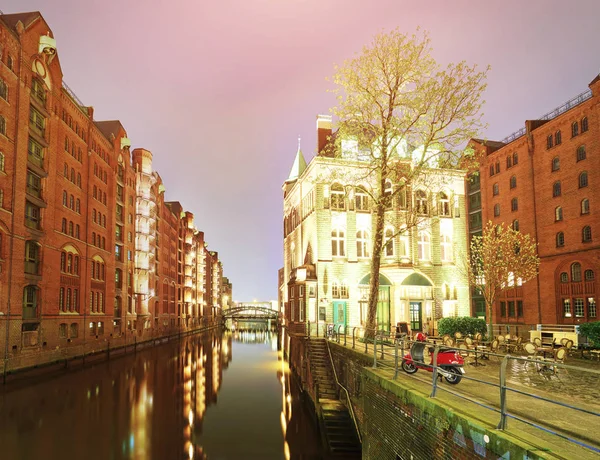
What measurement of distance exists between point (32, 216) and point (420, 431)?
34.6 metres

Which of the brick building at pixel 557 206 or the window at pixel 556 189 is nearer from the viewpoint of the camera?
the brick building at pixel 557 206

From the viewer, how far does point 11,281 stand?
30484 millimetres

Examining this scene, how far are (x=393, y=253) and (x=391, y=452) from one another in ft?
92.2

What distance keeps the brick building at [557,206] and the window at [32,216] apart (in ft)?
117

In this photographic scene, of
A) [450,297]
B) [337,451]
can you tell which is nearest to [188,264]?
[450,297]

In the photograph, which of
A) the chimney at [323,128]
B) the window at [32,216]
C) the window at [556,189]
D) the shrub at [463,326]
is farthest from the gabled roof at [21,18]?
the window at [556,189]

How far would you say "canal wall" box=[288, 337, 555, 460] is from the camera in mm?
6434

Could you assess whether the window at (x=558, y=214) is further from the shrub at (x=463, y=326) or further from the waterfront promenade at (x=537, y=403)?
the waterfront promenade at (x=537, y=403)

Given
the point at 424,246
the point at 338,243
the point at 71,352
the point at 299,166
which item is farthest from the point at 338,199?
the point at 71,352

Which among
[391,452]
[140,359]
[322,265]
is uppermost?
[322,265]

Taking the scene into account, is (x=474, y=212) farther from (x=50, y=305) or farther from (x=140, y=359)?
(x=50, y=305)

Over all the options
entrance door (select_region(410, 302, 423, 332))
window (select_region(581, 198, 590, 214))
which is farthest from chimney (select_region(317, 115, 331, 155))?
window (select_region(581, 198, 590, 214))

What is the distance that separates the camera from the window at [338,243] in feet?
124

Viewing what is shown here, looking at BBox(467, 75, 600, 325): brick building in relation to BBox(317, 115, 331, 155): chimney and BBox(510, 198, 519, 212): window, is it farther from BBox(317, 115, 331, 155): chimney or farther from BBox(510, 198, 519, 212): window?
BBox(317, 115, 331, 155): chimney
